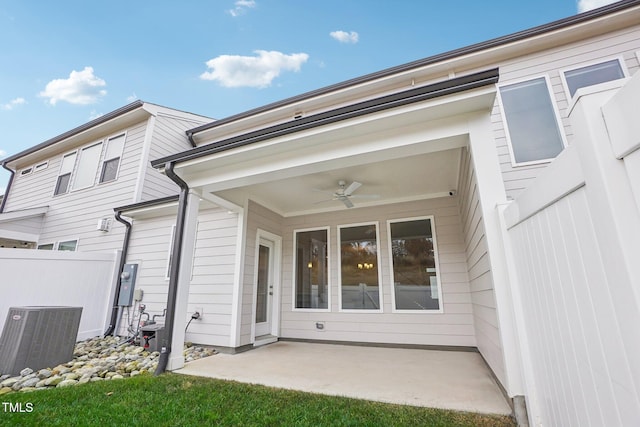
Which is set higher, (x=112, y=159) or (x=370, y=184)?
(x=112, y=159)

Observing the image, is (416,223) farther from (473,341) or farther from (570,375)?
(570,375)

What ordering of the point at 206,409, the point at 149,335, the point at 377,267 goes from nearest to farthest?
the point at 206,409 < the point at 149,335 < the point at 377,267

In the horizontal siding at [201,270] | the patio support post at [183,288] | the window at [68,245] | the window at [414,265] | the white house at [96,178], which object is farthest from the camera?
the window at [68,245]

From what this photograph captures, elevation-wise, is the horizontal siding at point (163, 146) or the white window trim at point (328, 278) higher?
the horizontal siding at point (163, 146)

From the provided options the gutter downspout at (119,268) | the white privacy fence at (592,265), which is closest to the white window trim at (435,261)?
the white privacy fence at (592,265)

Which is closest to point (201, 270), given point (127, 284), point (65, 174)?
point (127, 284)

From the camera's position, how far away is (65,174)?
8.29 meters

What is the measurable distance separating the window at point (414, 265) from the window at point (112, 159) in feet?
24.4

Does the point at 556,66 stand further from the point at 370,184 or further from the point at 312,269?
the point at 312,269

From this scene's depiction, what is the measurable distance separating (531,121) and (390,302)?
3.77 m

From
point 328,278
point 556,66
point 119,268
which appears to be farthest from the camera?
point 119,268

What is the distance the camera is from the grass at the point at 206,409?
7.13 ft

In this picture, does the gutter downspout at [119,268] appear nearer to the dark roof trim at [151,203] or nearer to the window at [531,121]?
the dark roof trim at [151,203]

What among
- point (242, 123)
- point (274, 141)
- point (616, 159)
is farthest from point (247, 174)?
point (242, 123)
